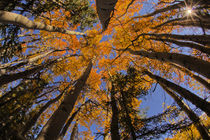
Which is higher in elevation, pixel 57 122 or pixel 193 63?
pixel 193 63

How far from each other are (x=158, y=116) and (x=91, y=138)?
31.6 ft

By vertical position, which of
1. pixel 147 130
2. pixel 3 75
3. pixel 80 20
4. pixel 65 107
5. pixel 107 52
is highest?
pixel 107 52

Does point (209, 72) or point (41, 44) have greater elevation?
point (41, 44)

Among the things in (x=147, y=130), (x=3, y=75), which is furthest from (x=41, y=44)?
(x=147, y=130)

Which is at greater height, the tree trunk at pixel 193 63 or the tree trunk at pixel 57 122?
the tree trunk at pixel 193 63

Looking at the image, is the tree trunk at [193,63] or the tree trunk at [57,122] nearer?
the tree trunk at [57,122]

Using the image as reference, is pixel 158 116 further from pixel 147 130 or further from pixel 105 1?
pixel 105 1

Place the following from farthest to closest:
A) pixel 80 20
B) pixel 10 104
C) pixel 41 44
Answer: pixel 41 44
pixel 80 20
pixel 10 104

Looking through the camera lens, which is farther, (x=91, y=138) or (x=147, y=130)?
(x=91, y=138)

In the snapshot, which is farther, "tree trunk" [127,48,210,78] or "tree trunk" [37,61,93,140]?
"tree trunk" [127,48,210,78]

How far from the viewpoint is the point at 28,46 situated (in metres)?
7.88

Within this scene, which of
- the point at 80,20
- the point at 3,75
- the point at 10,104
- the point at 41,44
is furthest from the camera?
the point at 41,44

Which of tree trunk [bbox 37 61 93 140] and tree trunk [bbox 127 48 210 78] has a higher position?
tree trunk [bbox 127 48 210 78]

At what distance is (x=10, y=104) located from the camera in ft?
8.34
